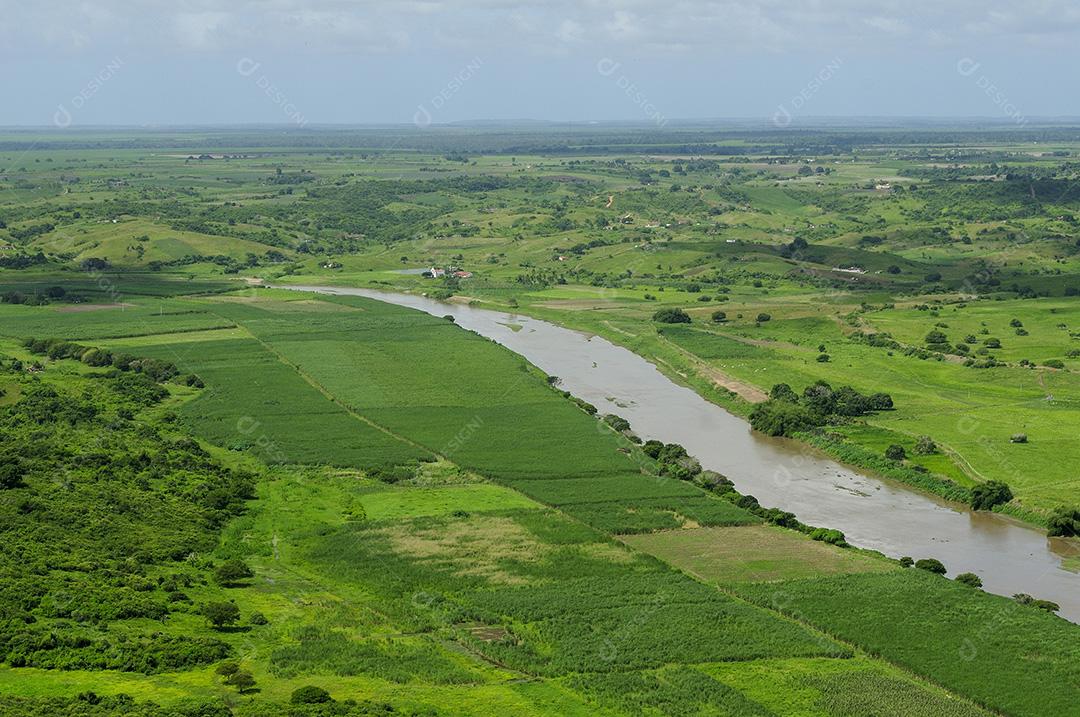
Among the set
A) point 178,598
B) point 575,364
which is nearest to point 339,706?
point 178,598

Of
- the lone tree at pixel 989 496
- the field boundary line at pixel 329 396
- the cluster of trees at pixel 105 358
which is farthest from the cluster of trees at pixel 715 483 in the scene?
the cluster of trees at pixel 105 358

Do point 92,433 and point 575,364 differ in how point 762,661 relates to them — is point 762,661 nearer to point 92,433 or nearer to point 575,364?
point 92,433

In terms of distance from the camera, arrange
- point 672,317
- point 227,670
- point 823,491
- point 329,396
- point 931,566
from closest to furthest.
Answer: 1. point 227,670
2. point 931,566
3. point 823,491
4. point 329,396
5. point 672,317

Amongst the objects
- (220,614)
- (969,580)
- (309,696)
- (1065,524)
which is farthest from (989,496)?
(220,614)

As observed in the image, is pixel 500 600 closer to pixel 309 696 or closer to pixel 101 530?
pixel 309 696

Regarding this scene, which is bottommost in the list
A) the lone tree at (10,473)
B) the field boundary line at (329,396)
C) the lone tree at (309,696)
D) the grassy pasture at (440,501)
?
the grassy pasture at (440,501)

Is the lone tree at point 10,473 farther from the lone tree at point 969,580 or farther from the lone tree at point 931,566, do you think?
the lone tree at point 969,580

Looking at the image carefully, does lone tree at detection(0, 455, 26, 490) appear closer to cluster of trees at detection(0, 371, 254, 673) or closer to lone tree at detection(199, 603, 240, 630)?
cluster of trees at detection(0, 371, 254, 673)

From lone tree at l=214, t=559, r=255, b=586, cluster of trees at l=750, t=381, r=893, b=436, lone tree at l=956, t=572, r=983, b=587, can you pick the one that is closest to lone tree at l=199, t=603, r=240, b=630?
lone tree at l=214, t=559, r=255, b=586
